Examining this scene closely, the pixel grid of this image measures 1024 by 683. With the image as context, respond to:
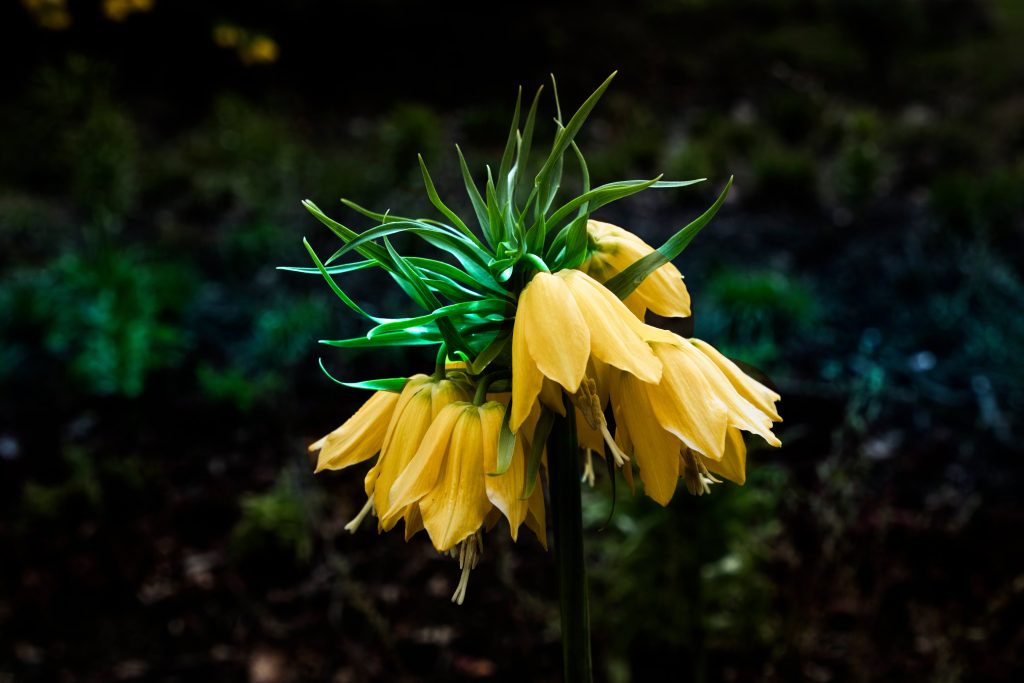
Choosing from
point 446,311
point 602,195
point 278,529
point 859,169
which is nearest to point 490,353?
point 446,311

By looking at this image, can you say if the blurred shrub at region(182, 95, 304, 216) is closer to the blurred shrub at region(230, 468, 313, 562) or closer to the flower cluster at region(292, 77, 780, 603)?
the blurred shrub at region(230, 468, 313, 562)

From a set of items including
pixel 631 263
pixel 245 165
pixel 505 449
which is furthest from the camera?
pixel 245 165

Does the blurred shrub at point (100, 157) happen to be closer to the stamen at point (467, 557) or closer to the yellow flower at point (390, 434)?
the yellow flower at point (390, 434)

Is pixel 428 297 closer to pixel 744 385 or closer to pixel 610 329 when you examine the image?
pixel 610 329

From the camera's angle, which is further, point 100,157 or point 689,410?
point 100,157

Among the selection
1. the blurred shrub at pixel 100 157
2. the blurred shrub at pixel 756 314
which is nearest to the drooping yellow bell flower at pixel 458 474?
the blurred shrub at pixel 756 314

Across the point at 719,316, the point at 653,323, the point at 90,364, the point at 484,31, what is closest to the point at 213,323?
the point at 90,364
